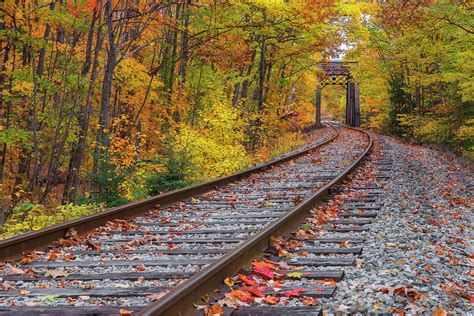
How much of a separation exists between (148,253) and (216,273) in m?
1.72

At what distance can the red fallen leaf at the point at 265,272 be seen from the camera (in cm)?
470

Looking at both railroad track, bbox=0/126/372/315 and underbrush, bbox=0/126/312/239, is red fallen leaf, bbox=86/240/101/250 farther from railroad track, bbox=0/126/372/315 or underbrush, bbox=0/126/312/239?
underbrush, bbox=0/126/312/239

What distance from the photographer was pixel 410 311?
368 centimetres

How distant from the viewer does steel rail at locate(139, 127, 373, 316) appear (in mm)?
3447

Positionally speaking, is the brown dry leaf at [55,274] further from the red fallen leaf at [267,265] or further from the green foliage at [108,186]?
the green foliage at [108,186]

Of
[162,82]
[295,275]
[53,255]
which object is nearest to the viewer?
[295,275]

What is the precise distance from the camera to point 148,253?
5.80m

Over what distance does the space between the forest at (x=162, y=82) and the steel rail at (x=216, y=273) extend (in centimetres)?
404

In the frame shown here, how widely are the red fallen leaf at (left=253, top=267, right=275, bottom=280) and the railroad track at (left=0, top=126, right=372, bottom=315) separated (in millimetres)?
205

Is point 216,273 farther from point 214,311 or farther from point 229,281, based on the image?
point 214,311

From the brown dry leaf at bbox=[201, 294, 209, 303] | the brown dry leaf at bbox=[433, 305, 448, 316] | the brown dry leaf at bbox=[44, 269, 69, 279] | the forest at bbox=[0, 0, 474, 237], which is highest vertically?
the forest at bbox=[0, 0, 474, 237]

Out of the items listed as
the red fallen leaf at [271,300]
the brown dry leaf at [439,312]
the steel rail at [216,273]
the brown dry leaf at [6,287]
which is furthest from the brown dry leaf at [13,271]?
the brown dry leaf at [439,312]

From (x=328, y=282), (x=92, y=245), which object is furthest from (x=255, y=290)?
(x=92, y=245)

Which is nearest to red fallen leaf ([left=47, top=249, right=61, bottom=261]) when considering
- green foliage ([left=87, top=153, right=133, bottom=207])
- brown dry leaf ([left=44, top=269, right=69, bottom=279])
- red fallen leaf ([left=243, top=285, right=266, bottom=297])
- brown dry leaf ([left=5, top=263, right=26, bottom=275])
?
brown dry leaf ([left=5, top=263, right=26, bottom=275])
